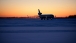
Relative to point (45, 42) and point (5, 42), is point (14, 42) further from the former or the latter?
point (45, 42)

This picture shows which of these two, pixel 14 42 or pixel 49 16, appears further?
pixel 49 16

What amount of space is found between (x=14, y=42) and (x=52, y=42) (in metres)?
0.81

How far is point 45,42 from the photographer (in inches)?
121

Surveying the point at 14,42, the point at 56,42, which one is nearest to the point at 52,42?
the point at 56,42

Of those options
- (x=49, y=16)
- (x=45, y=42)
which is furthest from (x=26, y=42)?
(x=49, y=16)

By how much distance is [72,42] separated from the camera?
122 inches

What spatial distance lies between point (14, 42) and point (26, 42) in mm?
255

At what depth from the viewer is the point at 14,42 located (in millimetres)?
3076

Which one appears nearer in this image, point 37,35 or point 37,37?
point 37,37

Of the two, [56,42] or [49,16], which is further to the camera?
[49,16]

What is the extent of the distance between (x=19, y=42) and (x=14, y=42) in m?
0.11

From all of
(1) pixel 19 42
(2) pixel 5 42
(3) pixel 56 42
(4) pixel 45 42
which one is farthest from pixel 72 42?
(2) pixel 5 42

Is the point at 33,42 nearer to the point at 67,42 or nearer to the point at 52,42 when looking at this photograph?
the point at 52,42

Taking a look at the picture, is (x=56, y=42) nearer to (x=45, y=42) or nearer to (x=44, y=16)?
(x=45, y=42)
